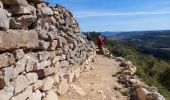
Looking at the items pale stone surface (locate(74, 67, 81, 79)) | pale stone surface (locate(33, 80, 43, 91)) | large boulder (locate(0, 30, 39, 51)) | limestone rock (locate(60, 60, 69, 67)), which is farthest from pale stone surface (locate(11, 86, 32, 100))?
pale stone surface (locate(74, 67, 81, 79))

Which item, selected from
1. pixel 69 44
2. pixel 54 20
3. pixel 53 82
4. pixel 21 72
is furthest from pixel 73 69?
pixel 21 72

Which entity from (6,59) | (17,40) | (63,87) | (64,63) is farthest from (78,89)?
(6,59)

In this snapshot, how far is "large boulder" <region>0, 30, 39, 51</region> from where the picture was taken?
6659 mm

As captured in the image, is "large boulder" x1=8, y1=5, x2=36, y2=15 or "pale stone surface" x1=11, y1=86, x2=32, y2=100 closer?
"pale stone surface" x1=11, y1=86, x2=32, y2=100

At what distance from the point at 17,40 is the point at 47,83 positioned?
8.50 feet

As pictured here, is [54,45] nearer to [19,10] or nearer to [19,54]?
[19,10]

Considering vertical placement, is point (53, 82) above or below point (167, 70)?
above

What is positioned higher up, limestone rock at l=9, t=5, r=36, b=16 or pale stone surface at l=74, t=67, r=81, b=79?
limestone rock at l=9, t=5, r=36, b=16

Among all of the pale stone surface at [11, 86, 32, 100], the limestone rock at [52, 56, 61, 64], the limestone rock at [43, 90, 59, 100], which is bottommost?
the limestone rock at [43, 90, 59, 100]

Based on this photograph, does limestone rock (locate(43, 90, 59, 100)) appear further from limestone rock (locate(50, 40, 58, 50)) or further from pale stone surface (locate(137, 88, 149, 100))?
pale stone surface (locate(137, 88, 149, 100))

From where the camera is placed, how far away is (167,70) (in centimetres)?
3697

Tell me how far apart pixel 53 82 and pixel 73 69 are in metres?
3.34

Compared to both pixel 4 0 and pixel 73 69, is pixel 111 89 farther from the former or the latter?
pixel 4 0

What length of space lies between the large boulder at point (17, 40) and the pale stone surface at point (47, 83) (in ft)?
4.38
